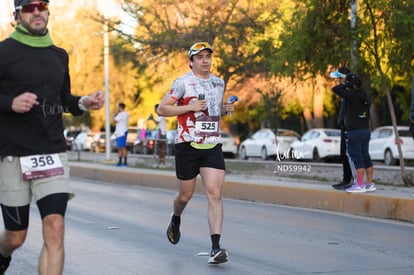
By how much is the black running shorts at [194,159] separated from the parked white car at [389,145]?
21.2m

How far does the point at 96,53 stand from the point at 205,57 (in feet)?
152

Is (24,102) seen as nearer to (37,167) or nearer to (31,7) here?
(37,167)

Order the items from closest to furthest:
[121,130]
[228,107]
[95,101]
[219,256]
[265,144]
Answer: [95,101] → [219,256] → [228,107] → [121,130] → [265,144]

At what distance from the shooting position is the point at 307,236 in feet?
34.5

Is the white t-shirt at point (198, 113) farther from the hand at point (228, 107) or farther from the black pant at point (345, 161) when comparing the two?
the black pant at point (345, 161)

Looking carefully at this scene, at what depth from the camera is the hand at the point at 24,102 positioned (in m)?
5.50

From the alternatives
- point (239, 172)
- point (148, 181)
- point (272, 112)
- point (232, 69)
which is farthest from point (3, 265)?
point (272, 112)

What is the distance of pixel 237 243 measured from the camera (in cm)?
989

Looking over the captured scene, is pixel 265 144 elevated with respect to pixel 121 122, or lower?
lower

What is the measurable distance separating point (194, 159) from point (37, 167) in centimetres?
314

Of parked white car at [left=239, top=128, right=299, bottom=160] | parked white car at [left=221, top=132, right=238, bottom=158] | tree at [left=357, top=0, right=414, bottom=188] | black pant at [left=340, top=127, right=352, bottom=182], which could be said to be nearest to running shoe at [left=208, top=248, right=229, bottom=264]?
black pant at [left=340, top=127, right=352, bottom=182]

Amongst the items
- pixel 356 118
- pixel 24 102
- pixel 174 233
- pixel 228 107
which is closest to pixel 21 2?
pixel 24 102

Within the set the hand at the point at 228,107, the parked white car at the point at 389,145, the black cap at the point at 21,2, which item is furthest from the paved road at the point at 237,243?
the parked white car at the point at 389,145

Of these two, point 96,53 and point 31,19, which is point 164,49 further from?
point 96,53
